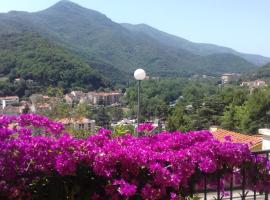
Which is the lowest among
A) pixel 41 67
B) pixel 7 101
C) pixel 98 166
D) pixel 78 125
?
pixel 7 101

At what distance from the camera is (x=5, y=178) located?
5.33ft

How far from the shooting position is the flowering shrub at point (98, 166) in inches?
66.2

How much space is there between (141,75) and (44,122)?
5570 mm

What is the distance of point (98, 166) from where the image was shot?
1.76 meters

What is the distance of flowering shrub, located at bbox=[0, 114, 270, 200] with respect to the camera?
168 centimetres

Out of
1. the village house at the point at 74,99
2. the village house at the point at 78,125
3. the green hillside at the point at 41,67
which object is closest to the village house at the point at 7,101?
the village house at the point at 74,99

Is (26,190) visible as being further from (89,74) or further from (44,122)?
(89,74)

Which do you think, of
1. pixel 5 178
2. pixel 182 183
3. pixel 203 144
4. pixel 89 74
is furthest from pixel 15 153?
pixel 89 74

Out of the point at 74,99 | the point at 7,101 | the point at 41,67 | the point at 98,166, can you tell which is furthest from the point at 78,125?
the point at 41,67

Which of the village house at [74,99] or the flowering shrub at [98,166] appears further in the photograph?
the village house at [74,99]

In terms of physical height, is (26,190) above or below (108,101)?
above

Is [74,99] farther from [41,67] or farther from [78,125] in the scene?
[41,67]

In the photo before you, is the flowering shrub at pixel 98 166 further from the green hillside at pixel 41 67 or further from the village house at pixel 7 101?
the green hillside at pixel 41 67

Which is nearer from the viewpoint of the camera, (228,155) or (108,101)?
(228,155)
